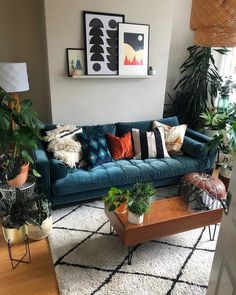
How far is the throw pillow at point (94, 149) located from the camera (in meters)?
2.71

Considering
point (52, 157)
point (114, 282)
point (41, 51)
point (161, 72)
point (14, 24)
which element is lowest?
point (114, 282)

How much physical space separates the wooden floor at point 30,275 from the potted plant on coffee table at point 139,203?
0.74 metres

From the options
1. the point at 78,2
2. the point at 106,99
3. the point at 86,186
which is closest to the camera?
the point at 86,186

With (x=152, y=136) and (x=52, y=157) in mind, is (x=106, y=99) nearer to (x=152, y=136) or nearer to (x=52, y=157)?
(x=152, y=136)

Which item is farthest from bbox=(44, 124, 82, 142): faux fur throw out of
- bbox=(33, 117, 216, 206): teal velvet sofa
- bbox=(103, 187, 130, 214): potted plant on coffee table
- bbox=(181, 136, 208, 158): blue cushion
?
bbox=(181, 136, 208, 158): blue cushion

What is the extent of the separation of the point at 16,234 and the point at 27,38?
7.44ft

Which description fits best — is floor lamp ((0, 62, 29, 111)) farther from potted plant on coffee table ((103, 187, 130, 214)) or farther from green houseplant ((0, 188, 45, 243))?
potted plant on coffee table ((103, 187, 130, 214))

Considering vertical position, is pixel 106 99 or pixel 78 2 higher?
pixel 78 2

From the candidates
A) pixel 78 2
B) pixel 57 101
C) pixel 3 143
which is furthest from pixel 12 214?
pixel 78 2

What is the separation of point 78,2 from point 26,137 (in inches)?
73.4

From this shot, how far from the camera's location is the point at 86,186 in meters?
2.50

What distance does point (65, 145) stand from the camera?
2650 mm

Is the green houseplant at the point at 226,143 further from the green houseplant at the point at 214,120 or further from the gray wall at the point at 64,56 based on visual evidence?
the gray wall at the point at 64,56

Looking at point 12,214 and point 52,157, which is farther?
Answer: point 52,157
